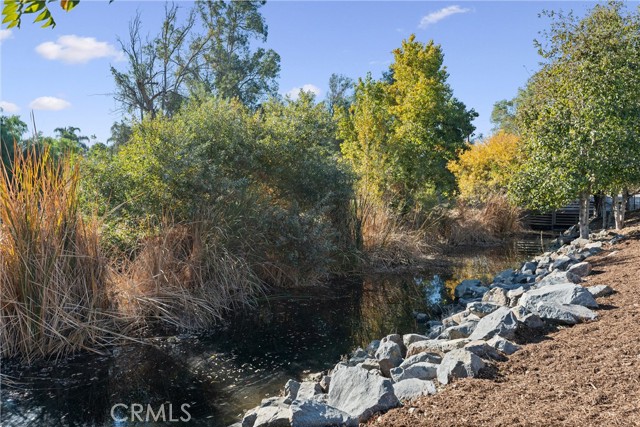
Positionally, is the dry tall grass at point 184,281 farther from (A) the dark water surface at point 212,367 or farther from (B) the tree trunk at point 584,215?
(B) the tree trunk at point 584,215

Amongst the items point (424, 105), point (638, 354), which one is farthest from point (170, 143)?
point (424, 105)

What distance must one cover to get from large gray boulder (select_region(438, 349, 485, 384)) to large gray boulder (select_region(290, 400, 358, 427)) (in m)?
0.76

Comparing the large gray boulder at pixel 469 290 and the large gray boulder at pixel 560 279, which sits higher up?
the large gray boulder at pixel 560 279

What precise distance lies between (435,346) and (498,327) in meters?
0.55

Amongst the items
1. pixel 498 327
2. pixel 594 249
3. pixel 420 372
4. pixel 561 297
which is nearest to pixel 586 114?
pixel 594 249

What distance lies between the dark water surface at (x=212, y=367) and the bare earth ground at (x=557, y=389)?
1743 mm

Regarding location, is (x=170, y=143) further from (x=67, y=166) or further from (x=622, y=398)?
(x=622, y=398)

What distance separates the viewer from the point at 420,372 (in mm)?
3750

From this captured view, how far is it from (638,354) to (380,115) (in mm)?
11313

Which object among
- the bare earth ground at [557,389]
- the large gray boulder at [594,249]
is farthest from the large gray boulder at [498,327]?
the large gray boulder at [594,249]

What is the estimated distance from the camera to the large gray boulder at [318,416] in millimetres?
3059

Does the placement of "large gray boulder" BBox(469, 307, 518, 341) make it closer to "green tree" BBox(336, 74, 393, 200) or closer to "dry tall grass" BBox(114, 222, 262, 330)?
"dry tall grass" BBox(114, 222, 262, 330)

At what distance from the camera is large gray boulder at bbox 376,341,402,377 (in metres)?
4.37

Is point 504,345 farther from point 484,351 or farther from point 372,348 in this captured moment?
point 372,348
